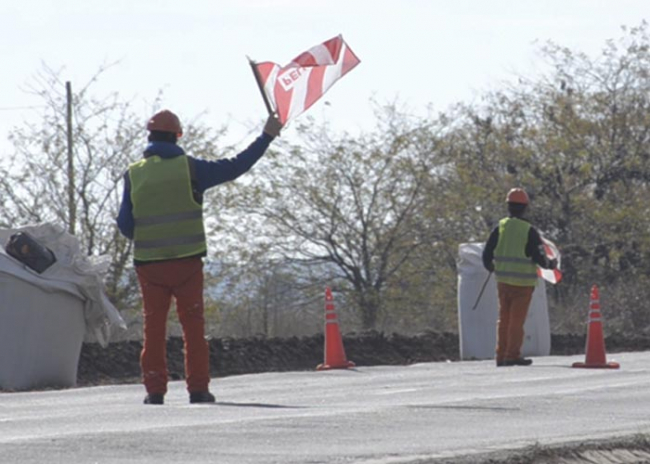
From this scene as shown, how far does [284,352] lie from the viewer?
23.3 metres

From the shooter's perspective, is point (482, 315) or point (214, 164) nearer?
point (214, 164)

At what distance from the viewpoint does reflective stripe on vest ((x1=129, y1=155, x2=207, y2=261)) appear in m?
12.0

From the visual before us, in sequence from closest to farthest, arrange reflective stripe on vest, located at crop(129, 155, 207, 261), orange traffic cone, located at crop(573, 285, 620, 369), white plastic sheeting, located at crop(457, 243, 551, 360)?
reflective stripe on vest, located at crop(129, 155, 207, 261)
orange traffic cone, located at crop(573, 285, 620, 369)
white plastic sheeting, located at crop(457, 243, 551, 360)

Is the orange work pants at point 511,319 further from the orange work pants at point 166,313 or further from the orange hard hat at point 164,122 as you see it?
the orange hard hat at point 164,122

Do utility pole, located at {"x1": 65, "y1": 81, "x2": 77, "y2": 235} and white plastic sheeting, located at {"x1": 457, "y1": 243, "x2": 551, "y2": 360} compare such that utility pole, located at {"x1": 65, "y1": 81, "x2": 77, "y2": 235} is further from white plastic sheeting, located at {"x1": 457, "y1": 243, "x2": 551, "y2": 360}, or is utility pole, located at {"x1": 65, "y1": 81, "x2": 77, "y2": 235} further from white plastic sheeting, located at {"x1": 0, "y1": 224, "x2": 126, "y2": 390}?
white plastic sheeting, located at {"x1": 0, "y1": 224, "x2": 126, "y2": 390}

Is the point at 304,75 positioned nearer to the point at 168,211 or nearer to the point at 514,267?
the point at 168,211

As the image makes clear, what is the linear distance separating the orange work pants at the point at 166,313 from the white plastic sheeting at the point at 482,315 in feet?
34.5

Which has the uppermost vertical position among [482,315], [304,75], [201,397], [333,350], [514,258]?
[304,75]

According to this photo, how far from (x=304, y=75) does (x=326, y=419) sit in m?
4.72

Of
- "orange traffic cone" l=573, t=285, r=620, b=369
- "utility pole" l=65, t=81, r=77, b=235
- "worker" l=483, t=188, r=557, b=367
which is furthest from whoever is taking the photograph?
"utility pole" l=65, t=81, r=77, b=235

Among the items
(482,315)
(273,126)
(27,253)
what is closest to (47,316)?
(27,253)

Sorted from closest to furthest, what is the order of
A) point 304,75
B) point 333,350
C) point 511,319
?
point 304,75, point 511,319, point 333,350

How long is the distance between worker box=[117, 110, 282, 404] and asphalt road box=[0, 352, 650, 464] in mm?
373

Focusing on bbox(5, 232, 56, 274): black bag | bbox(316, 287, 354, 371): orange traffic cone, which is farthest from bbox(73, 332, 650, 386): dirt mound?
bbox(5, 232, 56, 274): black bag
